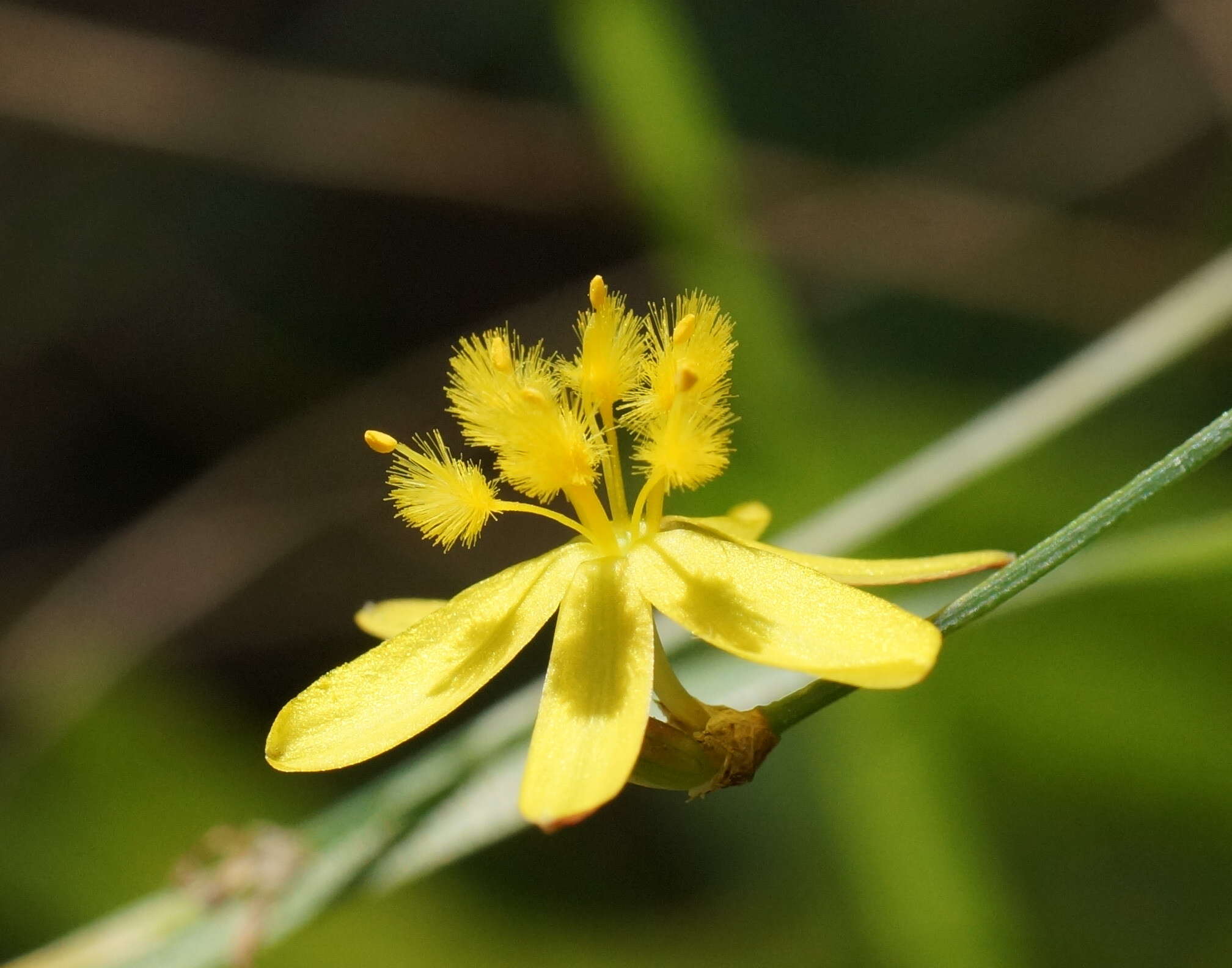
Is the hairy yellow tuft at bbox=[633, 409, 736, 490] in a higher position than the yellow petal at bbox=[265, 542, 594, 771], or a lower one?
higher

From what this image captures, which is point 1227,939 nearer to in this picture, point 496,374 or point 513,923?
point 513,923

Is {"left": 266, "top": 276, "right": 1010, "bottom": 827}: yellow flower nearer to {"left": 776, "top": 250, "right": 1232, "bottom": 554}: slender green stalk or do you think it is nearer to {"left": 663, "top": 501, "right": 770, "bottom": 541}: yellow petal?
{"left": 663, "top": 501, "right": 770, "bottom": 541}: yellow petal

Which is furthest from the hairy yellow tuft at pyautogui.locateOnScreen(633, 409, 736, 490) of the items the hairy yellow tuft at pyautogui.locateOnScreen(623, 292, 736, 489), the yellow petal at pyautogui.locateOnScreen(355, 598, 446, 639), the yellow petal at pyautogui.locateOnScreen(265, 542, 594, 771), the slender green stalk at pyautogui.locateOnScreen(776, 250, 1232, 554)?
the slender green stalk at pyautogui.locateOnScreen(776, 250, 1232, 554)

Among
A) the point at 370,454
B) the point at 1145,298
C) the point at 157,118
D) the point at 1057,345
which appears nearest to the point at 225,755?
the point at 370,454

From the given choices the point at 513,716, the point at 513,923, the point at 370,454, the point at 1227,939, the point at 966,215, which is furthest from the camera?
the point at 370,454

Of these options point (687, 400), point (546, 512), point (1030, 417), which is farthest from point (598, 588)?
point (1030, 417)

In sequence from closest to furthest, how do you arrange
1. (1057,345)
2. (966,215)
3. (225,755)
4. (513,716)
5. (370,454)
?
(513,716) < (225,755) < (1057,345) < (966,215) < (370,454)
